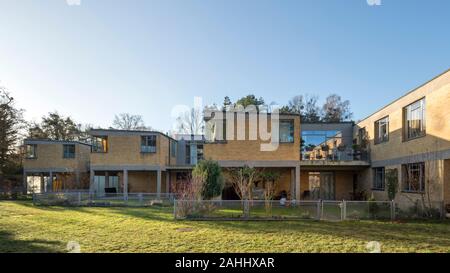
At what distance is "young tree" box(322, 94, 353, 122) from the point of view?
49.3 metres

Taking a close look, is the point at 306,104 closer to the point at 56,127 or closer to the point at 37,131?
the point at 56,127

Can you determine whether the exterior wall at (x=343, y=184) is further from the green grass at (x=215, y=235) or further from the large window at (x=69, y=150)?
the large window at (x=69, y=150)

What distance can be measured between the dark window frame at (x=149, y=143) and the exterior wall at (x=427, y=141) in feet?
56.7

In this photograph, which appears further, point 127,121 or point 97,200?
point 127,121

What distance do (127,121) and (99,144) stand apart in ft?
87.1

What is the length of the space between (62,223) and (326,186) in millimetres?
21049

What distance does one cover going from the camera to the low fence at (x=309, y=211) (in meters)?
13.7

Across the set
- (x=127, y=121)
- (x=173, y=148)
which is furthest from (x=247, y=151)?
(x=127, y=121)

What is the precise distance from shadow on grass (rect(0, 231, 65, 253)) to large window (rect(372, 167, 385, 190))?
19553 mm

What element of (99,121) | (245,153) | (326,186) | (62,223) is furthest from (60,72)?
(99,121)

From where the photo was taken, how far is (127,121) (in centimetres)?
5362

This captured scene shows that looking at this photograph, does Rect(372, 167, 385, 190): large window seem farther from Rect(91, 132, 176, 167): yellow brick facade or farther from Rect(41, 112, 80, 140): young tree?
Rect(41, 112, 80, 140): young tree

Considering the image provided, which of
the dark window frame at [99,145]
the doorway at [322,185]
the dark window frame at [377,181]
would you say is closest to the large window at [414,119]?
the dark window frame at [377,181]

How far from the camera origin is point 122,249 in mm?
8414
